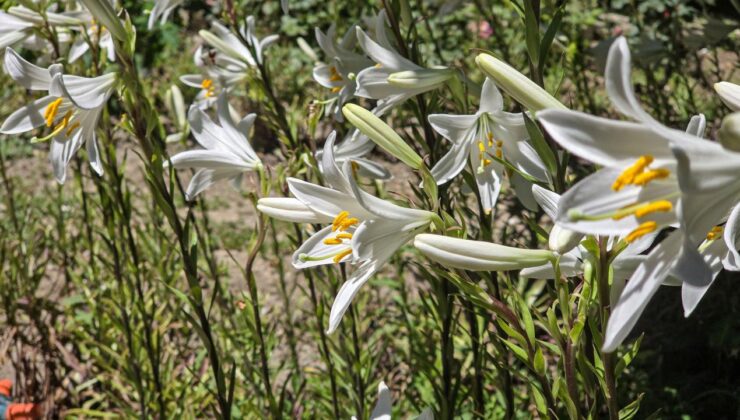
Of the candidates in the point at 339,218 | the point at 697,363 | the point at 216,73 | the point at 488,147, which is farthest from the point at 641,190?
the point at 697,363

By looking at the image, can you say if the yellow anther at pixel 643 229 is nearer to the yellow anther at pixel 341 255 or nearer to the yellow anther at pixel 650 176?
the yellow anther at pixel 650 176

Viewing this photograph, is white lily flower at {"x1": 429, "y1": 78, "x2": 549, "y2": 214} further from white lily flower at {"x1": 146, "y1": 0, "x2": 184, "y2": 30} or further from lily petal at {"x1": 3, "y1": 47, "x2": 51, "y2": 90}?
lily petal at {"x1": 3, "y1": 47, "x2": 51, "y2": 90}

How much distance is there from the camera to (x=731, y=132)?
0.61 m

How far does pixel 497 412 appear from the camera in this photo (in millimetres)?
2244

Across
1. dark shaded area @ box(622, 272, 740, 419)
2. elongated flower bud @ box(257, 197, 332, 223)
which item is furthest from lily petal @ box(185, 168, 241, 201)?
dark shaded area @ box(622, 272, 740, 419)

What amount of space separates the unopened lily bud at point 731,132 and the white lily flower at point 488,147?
617 millimetres

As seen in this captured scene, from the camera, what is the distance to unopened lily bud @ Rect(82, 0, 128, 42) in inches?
49.3

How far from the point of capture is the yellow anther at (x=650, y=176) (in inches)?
25.4

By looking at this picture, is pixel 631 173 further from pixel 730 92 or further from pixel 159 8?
pixel 159 8

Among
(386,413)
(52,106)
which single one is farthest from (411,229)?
(52,106)

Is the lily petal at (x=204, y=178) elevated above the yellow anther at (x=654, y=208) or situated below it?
below

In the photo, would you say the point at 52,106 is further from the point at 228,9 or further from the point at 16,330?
the point at 16,330

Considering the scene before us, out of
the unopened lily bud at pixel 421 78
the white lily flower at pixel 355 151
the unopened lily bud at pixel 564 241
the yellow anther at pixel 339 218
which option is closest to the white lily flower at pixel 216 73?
the white lily flower at pixel 355 151

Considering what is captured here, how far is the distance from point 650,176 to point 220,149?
1030mm
